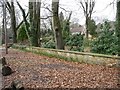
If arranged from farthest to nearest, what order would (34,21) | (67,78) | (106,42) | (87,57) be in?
1. (34,21)
2. (106,42)
3. (87,57)
4. (67,78)

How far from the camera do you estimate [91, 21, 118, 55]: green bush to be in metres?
10.8

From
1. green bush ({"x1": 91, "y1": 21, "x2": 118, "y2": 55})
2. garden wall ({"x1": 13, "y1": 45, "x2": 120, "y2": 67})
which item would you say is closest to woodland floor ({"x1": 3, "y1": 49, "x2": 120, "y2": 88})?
garden wall ({"x1": 13, "y1": 45, "x2": 120, "y2": 67})

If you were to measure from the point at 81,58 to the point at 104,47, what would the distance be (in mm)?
1895

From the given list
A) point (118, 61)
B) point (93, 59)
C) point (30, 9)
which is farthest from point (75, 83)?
point (30, 9)

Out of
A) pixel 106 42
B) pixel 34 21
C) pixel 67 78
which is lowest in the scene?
pixel 67 78

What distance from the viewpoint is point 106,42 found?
11664 mm

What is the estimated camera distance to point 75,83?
237 inches

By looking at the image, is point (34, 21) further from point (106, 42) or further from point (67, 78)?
point (67, 78)

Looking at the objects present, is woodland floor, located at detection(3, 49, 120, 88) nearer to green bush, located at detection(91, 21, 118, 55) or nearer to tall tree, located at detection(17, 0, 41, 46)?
green bush, located at detection(91, 21, 118, 55)

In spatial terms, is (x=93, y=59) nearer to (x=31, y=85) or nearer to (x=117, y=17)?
(x=117, y=17)

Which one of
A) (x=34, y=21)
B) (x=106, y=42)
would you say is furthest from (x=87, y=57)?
(x=34, y=21)

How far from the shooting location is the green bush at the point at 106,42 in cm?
1078

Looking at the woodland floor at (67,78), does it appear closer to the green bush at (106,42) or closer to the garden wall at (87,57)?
the garden wall at (87,57)

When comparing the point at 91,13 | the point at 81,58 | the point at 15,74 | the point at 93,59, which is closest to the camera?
the point at 15,74
